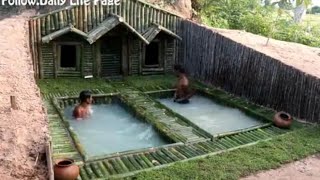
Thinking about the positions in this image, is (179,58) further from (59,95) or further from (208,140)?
(208,140)

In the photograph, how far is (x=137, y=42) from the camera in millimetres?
17562

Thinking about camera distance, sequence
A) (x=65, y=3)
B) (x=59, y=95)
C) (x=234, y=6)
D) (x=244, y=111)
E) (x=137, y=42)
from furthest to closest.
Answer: (x=234, y=6) → (x=65, y=3) → (x=137, y=42) → (x=59, y=95) → (x=244, y=111)

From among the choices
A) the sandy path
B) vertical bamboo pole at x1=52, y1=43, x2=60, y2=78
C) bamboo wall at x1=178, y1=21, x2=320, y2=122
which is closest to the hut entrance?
vertical bamboo pole at x1=52, y1=43, x2=60, y2=78

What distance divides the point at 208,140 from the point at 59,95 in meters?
6.28

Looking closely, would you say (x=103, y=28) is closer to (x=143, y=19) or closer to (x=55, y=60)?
(x=143, y=19)

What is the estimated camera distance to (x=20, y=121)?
7758mm

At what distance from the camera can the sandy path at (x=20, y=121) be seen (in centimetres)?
597

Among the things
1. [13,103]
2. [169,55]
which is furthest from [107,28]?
[13,103]

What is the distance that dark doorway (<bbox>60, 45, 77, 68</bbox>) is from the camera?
55.5 ft

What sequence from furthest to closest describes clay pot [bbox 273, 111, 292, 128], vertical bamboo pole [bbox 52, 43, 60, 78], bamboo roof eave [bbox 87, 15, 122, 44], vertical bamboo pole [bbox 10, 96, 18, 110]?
Answer: vertical bamboo pole [bbox 52, 43, 60, 78]
bamboo roof eave [bbox 87, 15, 122, 44]
clay pot [bbox 273, 111, 292, 128]
vertical bamboo pole [bbox 10, 96, 18, 110]

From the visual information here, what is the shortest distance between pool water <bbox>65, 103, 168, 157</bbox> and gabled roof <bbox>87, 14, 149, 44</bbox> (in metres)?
2.99

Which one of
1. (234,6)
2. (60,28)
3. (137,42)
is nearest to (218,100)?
(137,42)

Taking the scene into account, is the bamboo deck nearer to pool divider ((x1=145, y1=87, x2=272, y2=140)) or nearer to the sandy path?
pool divider ((x1=145, y1=87, x2=272, y2=140))

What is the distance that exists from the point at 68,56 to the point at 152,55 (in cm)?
380
